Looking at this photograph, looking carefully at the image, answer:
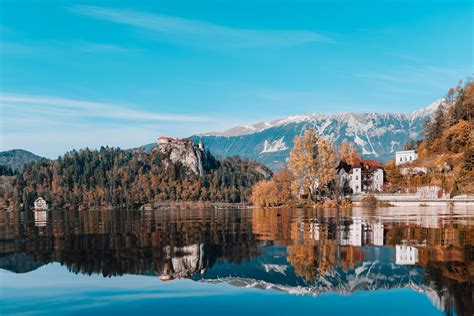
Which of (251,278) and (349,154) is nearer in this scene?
(251,278)

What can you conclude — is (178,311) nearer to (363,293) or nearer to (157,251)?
(363,293)

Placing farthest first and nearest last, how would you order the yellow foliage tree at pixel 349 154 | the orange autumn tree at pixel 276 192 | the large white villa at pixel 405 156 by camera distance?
1. the large white villa at pixel 405 156
2. the yellow foliage tree at pixel 349 154
3. the orange autumn tree at pixel 276 192

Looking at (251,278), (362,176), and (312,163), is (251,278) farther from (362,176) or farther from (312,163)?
(362,176)

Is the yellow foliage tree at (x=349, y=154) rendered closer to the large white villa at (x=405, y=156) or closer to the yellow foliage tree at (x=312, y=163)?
the large white villa at (x=405, y=156)

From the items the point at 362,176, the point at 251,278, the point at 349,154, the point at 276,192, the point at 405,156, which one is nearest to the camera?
the point at 251,278

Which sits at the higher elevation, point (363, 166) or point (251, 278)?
point (363, 166)

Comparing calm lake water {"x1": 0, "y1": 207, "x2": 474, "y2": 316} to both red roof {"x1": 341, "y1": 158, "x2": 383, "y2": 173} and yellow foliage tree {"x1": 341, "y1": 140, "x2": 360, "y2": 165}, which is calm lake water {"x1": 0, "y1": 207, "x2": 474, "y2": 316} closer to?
red roof {"x1": 341, "y1": 158, "x2": 383, "y2": 173}

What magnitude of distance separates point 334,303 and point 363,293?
6.29 feet

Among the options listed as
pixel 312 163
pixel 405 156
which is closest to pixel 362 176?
pixel 312 163

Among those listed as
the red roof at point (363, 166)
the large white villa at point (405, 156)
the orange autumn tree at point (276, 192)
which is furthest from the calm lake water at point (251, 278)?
the large white villa at point (405, 156)

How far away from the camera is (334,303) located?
18.8 metres

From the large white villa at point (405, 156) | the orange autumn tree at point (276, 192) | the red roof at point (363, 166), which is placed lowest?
the orange autumn tree at point (276, 192)

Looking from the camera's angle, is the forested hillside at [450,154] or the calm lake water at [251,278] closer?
the calm lake water at [251,278]

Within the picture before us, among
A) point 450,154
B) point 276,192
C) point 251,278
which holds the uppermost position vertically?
point 450,154
